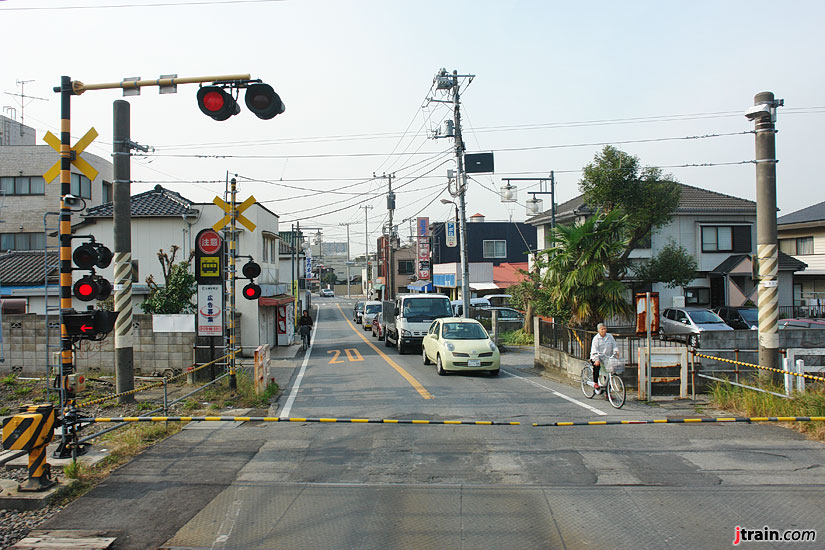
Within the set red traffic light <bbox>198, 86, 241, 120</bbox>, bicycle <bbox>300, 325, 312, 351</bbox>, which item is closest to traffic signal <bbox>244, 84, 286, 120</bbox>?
red traffic light <bbox>198, 86, 241, 120</bbox>

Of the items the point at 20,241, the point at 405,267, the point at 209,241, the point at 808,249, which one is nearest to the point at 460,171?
the point at 209,241

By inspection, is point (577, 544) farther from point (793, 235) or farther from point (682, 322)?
point (793, 235)

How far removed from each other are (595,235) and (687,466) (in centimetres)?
997

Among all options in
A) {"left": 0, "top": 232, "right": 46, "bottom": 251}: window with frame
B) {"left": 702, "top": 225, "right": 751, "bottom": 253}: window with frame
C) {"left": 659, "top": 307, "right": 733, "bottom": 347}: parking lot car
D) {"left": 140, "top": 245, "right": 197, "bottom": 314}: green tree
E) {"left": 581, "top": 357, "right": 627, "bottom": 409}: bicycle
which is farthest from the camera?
{"left": 0, "top": 232, "right": 46, "bottom": 251}: window with frame

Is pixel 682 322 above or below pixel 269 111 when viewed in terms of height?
below

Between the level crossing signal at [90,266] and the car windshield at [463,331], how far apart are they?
35.3 feet

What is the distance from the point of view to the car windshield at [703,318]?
23891 mm

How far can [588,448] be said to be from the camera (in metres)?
8.27

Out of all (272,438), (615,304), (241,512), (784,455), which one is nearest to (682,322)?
(615,304)

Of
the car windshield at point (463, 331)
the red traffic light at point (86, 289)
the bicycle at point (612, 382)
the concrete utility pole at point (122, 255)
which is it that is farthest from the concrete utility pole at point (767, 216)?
the concrete utility pole at point (122, 255)

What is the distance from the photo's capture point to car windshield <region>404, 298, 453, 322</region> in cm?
2419

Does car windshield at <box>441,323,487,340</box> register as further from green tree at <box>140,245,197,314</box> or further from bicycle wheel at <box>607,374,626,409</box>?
green tree at <box>140,245,197,314</box>

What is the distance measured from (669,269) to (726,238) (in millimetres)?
6723

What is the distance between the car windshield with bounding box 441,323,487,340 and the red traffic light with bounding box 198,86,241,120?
428 inches
